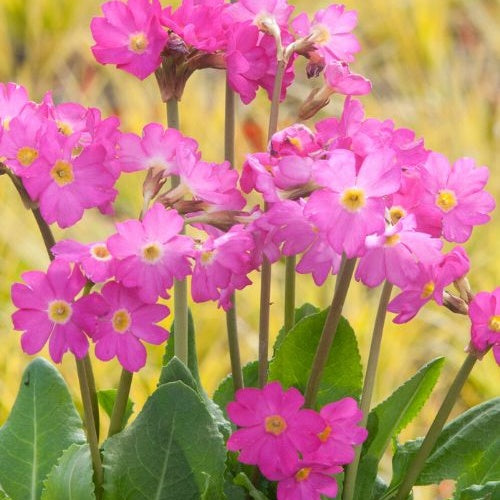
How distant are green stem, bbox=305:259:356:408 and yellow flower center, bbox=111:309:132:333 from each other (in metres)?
0.16

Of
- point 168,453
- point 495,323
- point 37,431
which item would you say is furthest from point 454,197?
point 37,431

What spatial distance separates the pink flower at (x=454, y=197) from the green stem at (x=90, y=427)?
12.0 inches

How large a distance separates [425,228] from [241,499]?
0.96 ft

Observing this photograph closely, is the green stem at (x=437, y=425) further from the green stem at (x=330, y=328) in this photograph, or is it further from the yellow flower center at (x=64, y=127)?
the yellow flower center at (x=64, y=127)

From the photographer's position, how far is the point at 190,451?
967mm

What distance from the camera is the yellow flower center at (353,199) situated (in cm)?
82

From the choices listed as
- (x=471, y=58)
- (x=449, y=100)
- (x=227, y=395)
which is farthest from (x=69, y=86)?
(x=227, y=395)

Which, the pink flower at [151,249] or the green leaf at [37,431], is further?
the green leaf at [37,431]

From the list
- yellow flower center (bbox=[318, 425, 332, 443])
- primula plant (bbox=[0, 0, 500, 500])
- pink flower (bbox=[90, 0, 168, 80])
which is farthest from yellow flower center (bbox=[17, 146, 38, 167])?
yellow flower center (bbox=[318, 425, 332, 443])

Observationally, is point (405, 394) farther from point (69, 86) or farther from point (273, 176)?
point (69, 86)

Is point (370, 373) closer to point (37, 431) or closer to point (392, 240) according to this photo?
point (392, 240)

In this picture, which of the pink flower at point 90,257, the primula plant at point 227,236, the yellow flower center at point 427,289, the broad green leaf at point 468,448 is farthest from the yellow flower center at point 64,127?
the broad green leaf at point 468,448

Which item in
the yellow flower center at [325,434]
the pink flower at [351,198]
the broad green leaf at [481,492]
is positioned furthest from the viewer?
the broad green leaf at [481,492]

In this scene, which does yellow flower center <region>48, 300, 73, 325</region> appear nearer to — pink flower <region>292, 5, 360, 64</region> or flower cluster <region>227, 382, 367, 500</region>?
flower cluster <region>227, 382, 367, 500</region>
